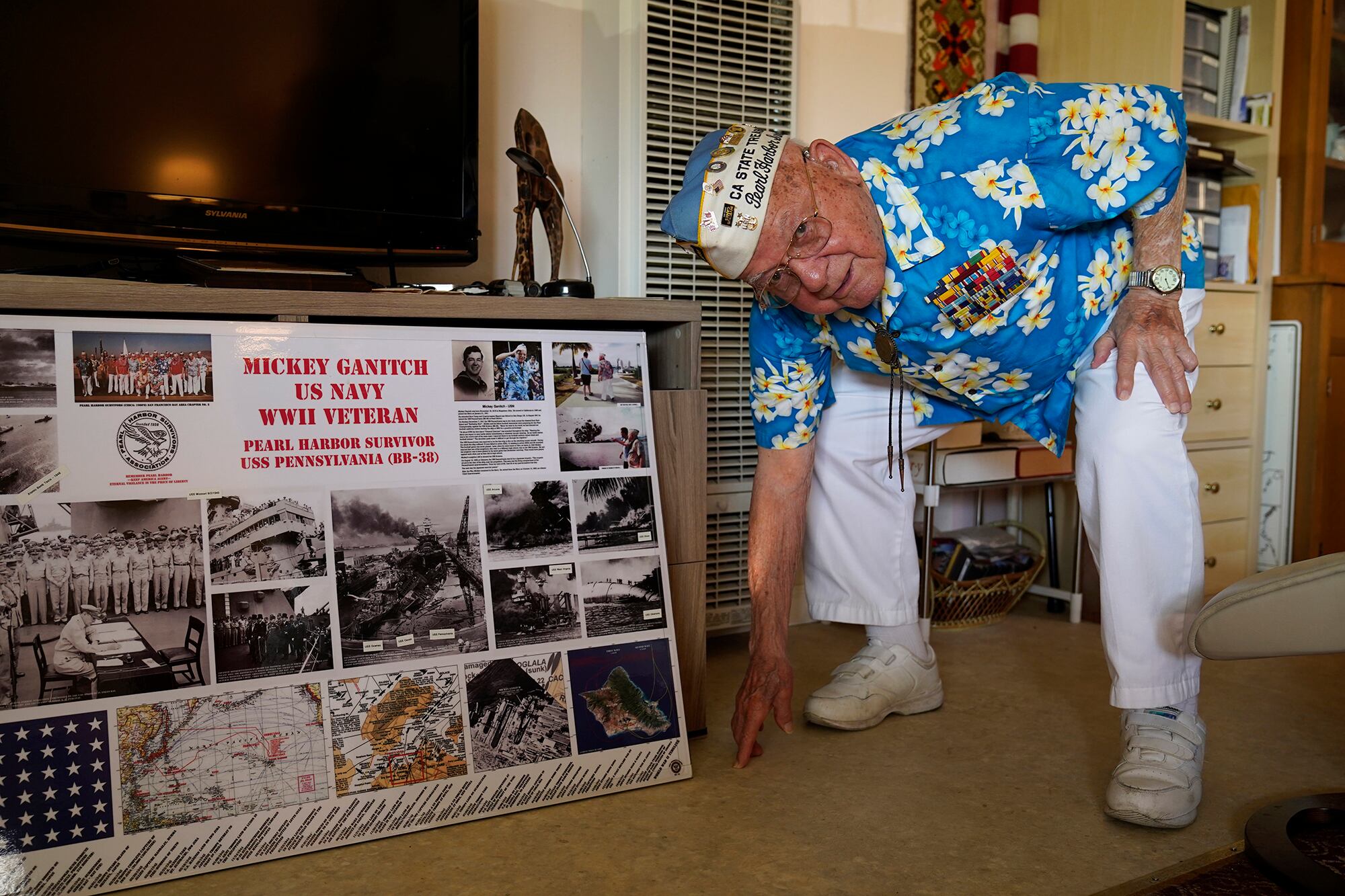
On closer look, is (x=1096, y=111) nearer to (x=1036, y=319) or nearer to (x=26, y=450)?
(x=1036, y=319)

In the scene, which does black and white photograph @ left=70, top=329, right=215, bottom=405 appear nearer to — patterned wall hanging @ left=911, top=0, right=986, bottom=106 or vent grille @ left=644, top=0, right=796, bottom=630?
vent grille @ left=644, top=0, right=796, bottom=630

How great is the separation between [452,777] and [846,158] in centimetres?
85

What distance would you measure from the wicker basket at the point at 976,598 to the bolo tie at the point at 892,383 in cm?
64

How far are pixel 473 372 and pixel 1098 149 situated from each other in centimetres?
78

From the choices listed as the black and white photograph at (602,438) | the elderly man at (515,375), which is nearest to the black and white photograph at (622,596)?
the black and white photograph at (602,438)

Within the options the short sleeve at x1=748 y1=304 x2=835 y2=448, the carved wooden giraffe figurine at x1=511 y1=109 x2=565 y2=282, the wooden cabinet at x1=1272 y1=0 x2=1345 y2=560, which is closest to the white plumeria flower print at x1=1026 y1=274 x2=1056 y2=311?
the short sleeve at x1=748 y1=304 x2=835 y2=448

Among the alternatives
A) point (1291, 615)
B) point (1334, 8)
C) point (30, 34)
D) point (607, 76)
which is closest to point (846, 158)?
point (1291, 615)

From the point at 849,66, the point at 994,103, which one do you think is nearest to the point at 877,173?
the point at 994,103

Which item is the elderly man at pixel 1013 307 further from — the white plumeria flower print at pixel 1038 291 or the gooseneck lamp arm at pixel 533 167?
the gooseneck lamp arm at pixel 533 167

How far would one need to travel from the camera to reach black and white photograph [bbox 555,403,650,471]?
1.29 metres

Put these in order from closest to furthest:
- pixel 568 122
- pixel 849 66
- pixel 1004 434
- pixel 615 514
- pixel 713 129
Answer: pixel 615 514
pixel 713 129
pixel 568 122
pixel 849 66
pixel 1004 434

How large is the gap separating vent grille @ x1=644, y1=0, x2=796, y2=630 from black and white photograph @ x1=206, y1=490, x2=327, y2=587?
0.81 meters

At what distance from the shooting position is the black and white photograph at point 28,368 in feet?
3.35

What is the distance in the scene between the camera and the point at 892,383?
1.44 m
